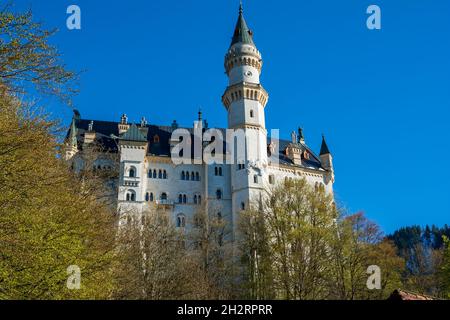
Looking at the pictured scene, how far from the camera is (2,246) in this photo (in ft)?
37.7

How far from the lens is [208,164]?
5103 centimetres

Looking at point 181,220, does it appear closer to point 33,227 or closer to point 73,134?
point 73,134

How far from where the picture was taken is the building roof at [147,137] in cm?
4900

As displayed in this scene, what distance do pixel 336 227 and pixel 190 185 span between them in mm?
21048

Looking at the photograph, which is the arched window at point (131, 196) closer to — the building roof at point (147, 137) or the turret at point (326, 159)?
the building roof at point (147, 137)

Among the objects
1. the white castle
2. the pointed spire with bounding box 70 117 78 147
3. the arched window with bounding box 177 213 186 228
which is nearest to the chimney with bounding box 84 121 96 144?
the white castle

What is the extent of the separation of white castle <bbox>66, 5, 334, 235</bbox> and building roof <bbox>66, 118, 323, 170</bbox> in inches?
4.2

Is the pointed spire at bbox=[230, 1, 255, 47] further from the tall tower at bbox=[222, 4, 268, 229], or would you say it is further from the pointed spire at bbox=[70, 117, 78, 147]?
the pointed spire at bbox=[70, 117, 78, 147]

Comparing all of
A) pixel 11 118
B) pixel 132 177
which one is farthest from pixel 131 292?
pixel 132 177

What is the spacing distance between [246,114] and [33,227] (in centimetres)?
3929

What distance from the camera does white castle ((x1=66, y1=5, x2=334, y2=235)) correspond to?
154ft

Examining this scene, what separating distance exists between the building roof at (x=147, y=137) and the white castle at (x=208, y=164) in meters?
0.11

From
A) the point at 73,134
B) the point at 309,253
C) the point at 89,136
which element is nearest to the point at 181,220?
the point at 89,136
